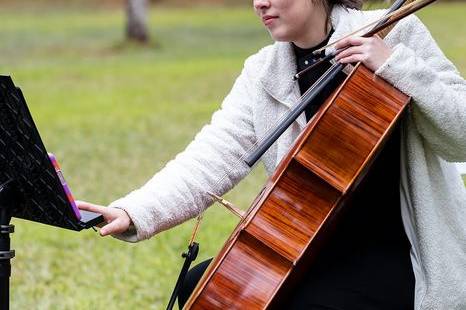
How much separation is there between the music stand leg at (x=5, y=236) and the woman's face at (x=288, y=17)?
3.06 ft

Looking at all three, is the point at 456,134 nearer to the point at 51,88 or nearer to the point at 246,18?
the point at 51,88

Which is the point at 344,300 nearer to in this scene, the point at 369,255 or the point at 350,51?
the point at 369,255

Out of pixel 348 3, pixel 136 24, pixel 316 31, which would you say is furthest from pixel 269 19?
pixel 136 24

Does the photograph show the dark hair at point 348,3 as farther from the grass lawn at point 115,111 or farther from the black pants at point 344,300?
the grass lawn at point 115,111

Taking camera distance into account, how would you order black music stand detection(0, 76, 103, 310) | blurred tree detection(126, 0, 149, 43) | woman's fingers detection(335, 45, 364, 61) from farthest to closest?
blurred tree detection(126, 0, 149, 43)
woman's fingers detection(335, 45, 364, 61)
black music stand detection(0, 76, 103, 310)

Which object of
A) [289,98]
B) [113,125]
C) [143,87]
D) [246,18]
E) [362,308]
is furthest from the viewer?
[246,18]

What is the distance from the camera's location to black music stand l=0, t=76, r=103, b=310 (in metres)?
2.53

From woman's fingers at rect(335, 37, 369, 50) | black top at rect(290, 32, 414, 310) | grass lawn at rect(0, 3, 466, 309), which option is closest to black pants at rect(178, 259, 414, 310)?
black top at rect(290, 32, 414, 310)

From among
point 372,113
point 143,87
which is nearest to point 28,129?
point 372,113

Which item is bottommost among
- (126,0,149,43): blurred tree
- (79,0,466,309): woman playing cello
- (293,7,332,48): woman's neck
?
(79,0,466,309): woman playing cello

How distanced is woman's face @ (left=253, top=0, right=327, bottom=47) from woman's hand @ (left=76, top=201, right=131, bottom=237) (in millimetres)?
705

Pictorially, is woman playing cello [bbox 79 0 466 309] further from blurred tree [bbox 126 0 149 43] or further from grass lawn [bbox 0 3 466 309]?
blurred tree [bbox 126 0 149 43]

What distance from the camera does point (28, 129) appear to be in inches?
99.6

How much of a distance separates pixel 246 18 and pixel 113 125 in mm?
17000
